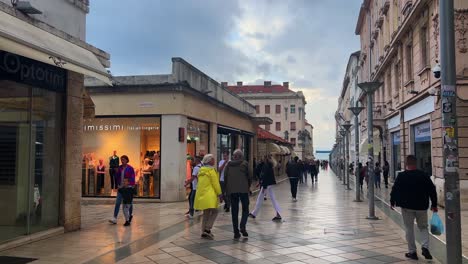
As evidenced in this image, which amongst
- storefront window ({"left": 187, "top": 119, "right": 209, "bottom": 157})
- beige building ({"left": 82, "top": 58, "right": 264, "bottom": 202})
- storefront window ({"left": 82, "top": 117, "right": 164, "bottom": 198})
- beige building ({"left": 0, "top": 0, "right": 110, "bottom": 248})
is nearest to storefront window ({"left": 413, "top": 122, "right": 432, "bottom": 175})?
storefront window ({"left": 187, "top": 119, "right": 209, "bottom": 157})

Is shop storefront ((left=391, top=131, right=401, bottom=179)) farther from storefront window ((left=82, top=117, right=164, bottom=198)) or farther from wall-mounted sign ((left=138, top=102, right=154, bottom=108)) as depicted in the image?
wall-mounted sign ((left=138, top=102, right=154, bottom=108))

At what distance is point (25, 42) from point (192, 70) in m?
11.9

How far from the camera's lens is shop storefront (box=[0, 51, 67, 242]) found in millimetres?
8602

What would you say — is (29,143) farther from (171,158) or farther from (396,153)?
(396,153)

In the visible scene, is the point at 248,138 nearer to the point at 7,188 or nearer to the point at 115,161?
the point at 115,161

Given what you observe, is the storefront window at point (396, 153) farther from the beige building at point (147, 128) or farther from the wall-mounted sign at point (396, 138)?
the beige building at point (147, 128)

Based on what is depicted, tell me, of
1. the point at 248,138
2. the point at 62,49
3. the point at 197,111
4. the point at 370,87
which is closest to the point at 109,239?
the point at 62,49

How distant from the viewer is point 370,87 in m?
13.6

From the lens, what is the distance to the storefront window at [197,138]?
61.2 ft

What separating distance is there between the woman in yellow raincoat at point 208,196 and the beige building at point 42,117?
2810mm

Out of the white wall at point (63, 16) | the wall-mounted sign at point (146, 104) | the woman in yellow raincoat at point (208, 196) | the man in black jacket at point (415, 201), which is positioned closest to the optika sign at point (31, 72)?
the white wall at point (63, 16)

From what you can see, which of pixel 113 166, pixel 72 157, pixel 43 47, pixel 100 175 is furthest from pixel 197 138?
pixel 43 47

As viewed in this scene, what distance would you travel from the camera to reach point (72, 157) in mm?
10281

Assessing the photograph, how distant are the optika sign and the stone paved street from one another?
9.96 ft
